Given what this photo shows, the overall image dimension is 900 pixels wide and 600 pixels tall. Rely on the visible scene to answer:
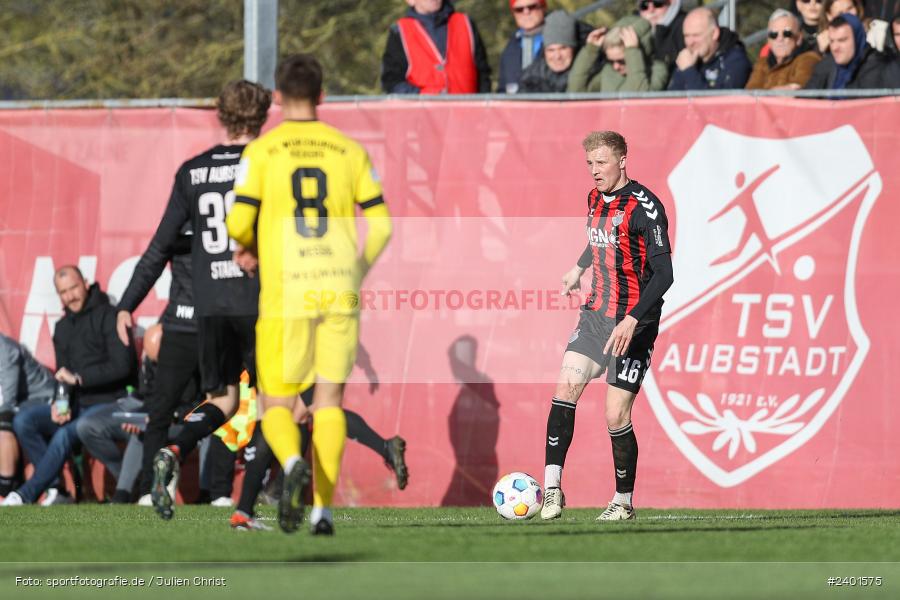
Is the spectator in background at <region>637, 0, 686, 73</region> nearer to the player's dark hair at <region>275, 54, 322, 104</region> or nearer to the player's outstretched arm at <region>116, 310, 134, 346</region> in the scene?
the player's outstretched arm at <region>116, 310, 134, 346</region>

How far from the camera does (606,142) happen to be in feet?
28.6

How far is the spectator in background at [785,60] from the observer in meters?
11.7

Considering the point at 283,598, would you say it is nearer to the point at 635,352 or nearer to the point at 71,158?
the point at 635,352

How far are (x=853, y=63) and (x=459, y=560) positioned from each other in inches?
256

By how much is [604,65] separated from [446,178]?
1.70 m

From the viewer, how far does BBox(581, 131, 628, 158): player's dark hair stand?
871 cm

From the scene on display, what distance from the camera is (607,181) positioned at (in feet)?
28.9

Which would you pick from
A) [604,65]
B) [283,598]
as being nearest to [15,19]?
[604,65]

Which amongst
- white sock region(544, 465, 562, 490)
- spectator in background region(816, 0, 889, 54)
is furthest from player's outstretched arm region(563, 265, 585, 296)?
spectator in background region(816, 0, 889, 54)

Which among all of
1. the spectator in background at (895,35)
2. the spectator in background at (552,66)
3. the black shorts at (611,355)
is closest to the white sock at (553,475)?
the black shorts at (611,355)

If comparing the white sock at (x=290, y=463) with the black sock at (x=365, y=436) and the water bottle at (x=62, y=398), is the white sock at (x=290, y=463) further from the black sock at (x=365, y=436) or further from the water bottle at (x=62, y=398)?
the water bottle at (x=62, y=398)

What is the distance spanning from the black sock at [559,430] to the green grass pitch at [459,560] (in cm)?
39

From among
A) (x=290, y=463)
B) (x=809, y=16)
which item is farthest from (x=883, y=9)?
(x=290, y=463)

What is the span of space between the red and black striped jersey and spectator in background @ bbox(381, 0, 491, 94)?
11.5 feet
